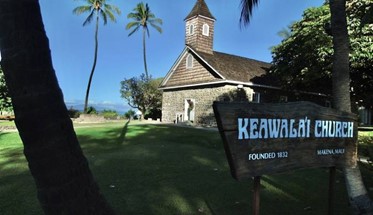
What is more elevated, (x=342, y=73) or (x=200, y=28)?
(x=200, y=28)

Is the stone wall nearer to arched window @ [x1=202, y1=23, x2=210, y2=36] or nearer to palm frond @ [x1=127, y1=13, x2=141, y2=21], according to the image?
arched window @ [x1=202, y1=23, x2=210, y2=36]

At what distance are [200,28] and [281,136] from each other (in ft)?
80.0

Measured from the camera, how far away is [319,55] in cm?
1950

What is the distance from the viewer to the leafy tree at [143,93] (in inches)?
1486

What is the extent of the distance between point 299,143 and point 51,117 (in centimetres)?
267

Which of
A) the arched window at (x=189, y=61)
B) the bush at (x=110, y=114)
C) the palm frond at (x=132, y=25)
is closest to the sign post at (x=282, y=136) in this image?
the arched window at (x=189, y=61)

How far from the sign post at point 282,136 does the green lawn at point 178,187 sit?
1.44 metres

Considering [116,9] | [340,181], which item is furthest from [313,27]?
[116,9]

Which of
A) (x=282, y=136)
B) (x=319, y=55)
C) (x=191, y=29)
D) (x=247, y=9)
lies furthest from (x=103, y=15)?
(x=282, y=136)

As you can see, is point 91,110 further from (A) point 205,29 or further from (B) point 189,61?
(A) point 205,29

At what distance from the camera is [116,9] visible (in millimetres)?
40500

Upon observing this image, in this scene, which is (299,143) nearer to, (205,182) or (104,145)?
(205,182)

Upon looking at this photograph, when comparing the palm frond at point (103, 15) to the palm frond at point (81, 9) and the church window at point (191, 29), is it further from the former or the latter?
the church window at point (191, 29)

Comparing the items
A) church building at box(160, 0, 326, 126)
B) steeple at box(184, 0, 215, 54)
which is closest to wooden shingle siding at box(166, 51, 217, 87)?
church building at box(160, 0, 326, 126)
